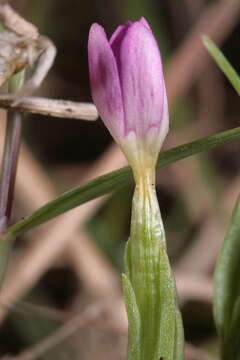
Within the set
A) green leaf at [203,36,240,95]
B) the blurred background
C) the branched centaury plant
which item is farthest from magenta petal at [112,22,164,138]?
the blurred background

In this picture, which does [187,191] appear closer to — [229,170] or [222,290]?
[229,170]

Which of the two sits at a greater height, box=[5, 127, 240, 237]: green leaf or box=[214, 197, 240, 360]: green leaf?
box=[5, 127, 240, 237]: green leaf

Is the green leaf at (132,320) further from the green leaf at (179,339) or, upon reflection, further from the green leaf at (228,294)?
the green leaf at (228,294)

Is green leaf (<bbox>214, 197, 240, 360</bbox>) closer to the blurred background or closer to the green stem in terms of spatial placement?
the green stem

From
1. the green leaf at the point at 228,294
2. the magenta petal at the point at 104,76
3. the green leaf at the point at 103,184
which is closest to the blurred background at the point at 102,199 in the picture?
the green leaf at the point at 228,294

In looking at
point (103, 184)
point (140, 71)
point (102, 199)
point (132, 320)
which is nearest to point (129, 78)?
point (140, 71)

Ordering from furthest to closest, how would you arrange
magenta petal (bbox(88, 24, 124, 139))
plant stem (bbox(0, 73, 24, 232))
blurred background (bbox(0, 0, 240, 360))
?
blurred background (bbox(0, 0, 240, 360)) → plant stem (bbox(0, 73, 24, 232)) → magenta petal (bbox(88, 24, 124, 139))

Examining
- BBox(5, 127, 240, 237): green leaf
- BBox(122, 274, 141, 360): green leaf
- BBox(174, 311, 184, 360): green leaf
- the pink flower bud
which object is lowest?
BBox(174, 311, 184, 360): green leaf

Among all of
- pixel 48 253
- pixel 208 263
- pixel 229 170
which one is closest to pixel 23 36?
pixel 48 253
